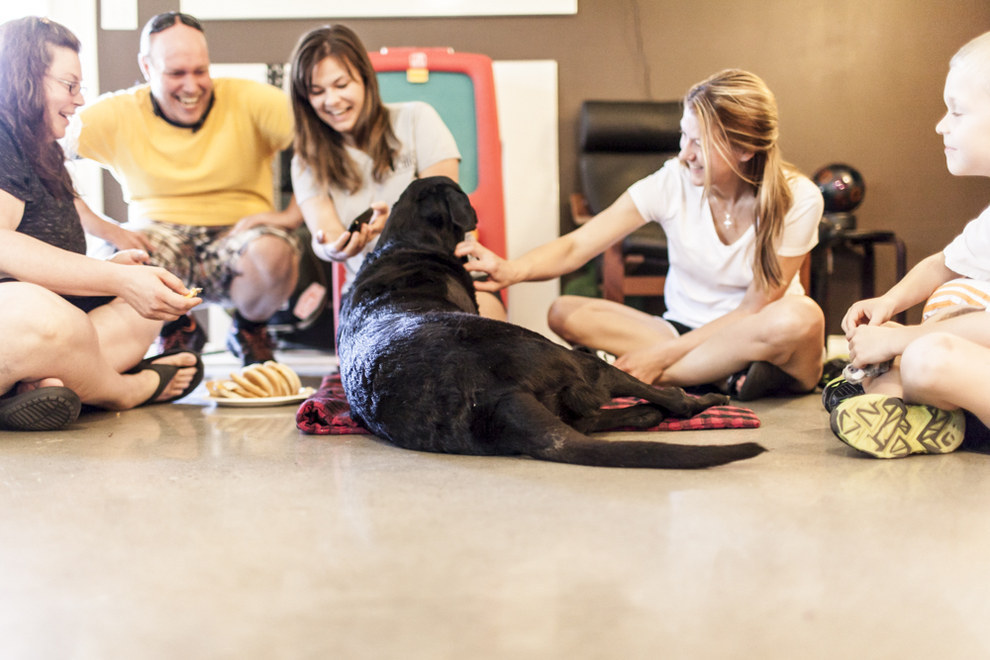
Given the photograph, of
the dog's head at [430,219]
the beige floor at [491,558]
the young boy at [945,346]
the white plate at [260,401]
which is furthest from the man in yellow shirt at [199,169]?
the young boy at [945,346]

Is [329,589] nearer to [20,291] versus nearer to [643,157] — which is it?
[20,291]

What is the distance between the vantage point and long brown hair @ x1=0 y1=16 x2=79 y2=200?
188cm

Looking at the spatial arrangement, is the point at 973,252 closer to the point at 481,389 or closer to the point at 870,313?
the point at 870,313

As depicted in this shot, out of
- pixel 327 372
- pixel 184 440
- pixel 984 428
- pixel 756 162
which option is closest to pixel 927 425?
pixel 984 428

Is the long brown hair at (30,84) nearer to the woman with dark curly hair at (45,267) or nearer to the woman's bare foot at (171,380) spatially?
the woman with dark curly hair at (45,267)

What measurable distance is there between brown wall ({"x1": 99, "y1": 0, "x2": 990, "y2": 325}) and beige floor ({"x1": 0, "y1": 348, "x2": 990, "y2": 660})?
3056mm

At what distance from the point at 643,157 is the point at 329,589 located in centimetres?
342

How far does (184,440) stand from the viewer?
180 centimetres

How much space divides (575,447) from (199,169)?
217 centimetres

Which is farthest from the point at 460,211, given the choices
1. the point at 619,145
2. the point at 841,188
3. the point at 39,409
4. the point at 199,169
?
the point at 841,188

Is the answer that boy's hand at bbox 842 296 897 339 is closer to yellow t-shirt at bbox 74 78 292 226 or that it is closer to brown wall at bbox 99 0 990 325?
yellow t-shirt at bbox 74 78 292 226

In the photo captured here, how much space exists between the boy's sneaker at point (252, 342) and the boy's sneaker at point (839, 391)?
1882mm

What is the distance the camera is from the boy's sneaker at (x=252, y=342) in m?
2.96

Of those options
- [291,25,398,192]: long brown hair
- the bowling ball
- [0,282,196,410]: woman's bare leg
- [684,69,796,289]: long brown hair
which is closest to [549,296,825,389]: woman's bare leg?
[684,69,796,289]: long brown hair
